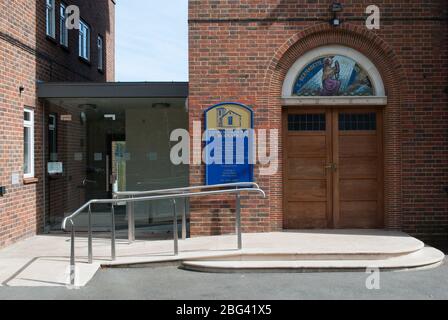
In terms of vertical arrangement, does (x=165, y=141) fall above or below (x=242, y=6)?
below

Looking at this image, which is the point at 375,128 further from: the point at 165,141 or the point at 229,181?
the point at 165,141

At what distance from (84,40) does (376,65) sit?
8884 mm

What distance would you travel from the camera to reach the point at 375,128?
35.3 ft

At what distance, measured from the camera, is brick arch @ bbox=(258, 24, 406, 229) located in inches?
408

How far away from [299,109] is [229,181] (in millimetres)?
1884

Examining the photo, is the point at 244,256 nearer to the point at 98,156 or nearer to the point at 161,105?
the point at 161,105

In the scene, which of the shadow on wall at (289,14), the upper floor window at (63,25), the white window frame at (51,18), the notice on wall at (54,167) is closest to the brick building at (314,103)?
the shadow on wall at (289,14)

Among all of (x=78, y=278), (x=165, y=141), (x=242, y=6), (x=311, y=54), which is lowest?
(x=78, y=278)

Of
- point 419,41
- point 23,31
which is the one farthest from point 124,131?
point 419,41

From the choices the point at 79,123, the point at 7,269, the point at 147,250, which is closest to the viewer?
the point at 7,269

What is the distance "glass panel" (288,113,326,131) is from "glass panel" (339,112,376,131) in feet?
1.14

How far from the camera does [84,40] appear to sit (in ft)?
53.3

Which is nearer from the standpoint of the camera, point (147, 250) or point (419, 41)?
point (147, 250)

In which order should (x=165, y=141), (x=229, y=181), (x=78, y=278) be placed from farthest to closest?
(x=165, y=141)
(x=229, y=181)
(x=78, y=278)
